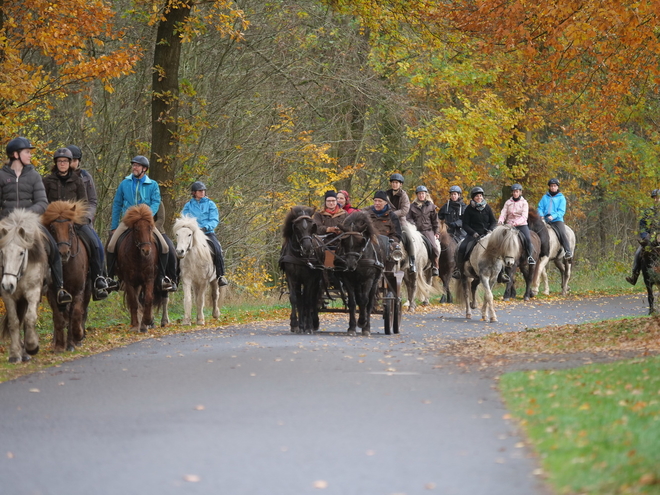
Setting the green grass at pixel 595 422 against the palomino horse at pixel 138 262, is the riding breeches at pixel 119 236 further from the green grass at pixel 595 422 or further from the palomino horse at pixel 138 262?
the green grass at pixel 595 422

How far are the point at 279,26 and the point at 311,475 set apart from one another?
21704mm

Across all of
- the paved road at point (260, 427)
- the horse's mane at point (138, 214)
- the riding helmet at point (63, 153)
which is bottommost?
the paved road at point (260, 427)

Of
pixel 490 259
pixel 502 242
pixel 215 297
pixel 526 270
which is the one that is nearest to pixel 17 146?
pixel 215 297

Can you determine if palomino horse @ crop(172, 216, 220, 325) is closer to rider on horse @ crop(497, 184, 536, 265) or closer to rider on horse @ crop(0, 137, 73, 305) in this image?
rider on horse @ crop(0, 137, 73, 305)

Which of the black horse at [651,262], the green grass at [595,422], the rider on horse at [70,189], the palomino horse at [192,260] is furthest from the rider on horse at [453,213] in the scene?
the green grass at [595,422]

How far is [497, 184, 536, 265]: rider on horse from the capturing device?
1047 inches

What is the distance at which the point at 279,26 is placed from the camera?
1059 inches

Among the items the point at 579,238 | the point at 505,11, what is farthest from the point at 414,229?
the point at 579,238

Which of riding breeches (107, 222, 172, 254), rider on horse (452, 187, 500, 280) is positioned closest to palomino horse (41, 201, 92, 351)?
riding breeches (107, 222, 172, 254)

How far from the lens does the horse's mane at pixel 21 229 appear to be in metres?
12.6

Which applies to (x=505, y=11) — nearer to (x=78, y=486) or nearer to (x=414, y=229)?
(x=414, y=229)

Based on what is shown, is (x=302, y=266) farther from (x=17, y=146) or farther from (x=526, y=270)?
(x=526, y=270)

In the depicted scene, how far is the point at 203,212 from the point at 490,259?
5.82 meters

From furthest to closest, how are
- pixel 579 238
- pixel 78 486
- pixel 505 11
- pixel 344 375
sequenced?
pixel 579 238 → pixel 505 11 → pixel 344 375 → pixel 78 486
